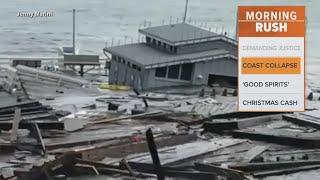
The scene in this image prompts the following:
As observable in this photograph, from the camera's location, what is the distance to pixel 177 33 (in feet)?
158

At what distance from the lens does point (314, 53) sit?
289 feet

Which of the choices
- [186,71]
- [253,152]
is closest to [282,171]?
[253,152]

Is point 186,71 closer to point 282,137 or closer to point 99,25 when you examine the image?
point 282,137

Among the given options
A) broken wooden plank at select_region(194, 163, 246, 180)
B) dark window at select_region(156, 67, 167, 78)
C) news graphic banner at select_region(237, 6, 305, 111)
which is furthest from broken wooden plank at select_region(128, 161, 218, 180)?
dark window at select_region(156, 67, 167, 78)

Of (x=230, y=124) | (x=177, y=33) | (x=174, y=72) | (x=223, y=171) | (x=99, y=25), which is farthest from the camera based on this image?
(x=99, y=25)

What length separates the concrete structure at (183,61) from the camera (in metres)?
43.9

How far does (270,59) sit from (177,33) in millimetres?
28311

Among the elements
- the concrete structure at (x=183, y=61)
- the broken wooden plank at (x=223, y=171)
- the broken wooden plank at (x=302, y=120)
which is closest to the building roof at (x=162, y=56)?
the concrete structure at (x=183, y=61)

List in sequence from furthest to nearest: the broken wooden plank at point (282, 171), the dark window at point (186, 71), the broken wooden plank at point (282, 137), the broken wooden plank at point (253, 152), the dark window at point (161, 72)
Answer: the dark window at point (186, 71)
the dark window at point (161, 72)
the broken wooden plank at point (282, 137)
the broken wooden plank at point (253, 152)
the broken wooden plank at point (282, 171)

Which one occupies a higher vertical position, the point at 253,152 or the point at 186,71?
the point at 186,71

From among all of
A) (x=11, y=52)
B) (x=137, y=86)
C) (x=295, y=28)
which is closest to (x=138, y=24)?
(x=11, y=52)

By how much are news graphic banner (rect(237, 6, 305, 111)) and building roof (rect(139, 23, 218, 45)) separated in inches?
935

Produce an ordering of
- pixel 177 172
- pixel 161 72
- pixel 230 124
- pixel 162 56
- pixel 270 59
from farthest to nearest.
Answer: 1. pixel 162 56
2. pixel 161 72
3. pixel 230 124
4. pixel 270 59
5. pixel 177 172

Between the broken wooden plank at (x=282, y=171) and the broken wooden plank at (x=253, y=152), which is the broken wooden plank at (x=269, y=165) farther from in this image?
the broken wooden plank at (x=253, y=152)
